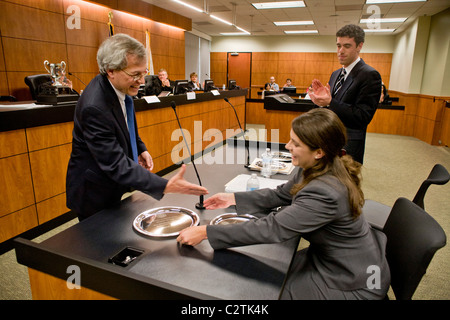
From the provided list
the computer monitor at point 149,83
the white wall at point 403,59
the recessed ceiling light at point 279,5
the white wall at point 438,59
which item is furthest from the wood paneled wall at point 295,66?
the computer monitor at point 149,83

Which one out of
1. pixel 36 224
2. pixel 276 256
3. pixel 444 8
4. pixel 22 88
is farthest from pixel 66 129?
pixel 444 8

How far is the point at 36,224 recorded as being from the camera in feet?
8.48

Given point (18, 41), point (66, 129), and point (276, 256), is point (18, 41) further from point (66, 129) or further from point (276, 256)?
Answer: point (276, 256)

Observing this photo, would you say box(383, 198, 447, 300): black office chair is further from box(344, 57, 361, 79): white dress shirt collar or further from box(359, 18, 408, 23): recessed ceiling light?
box(359, 18, 408, 23): recessed ceiling light

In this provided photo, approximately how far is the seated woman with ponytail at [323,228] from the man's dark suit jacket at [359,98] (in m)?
1.09

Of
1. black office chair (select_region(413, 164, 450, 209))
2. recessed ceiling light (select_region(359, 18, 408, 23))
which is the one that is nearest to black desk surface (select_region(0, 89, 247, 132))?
black office chair (select_region(413, 164, 450, 209))

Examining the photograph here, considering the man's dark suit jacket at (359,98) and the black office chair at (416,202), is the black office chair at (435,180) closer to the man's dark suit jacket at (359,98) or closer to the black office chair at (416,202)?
the black office chair at (416,202)

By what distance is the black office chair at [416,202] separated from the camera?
5.44ft

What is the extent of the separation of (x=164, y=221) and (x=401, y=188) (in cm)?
366

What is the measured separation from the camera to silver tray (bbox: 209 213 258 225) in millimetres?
1310

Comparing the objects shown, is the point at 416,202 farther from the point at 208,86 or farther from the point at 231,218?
the point at 208,86

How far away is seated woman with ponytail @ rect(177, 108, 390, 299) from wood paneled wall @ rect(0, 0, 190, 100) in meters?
5.22

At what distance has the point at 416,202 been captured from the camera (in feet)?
5.80
